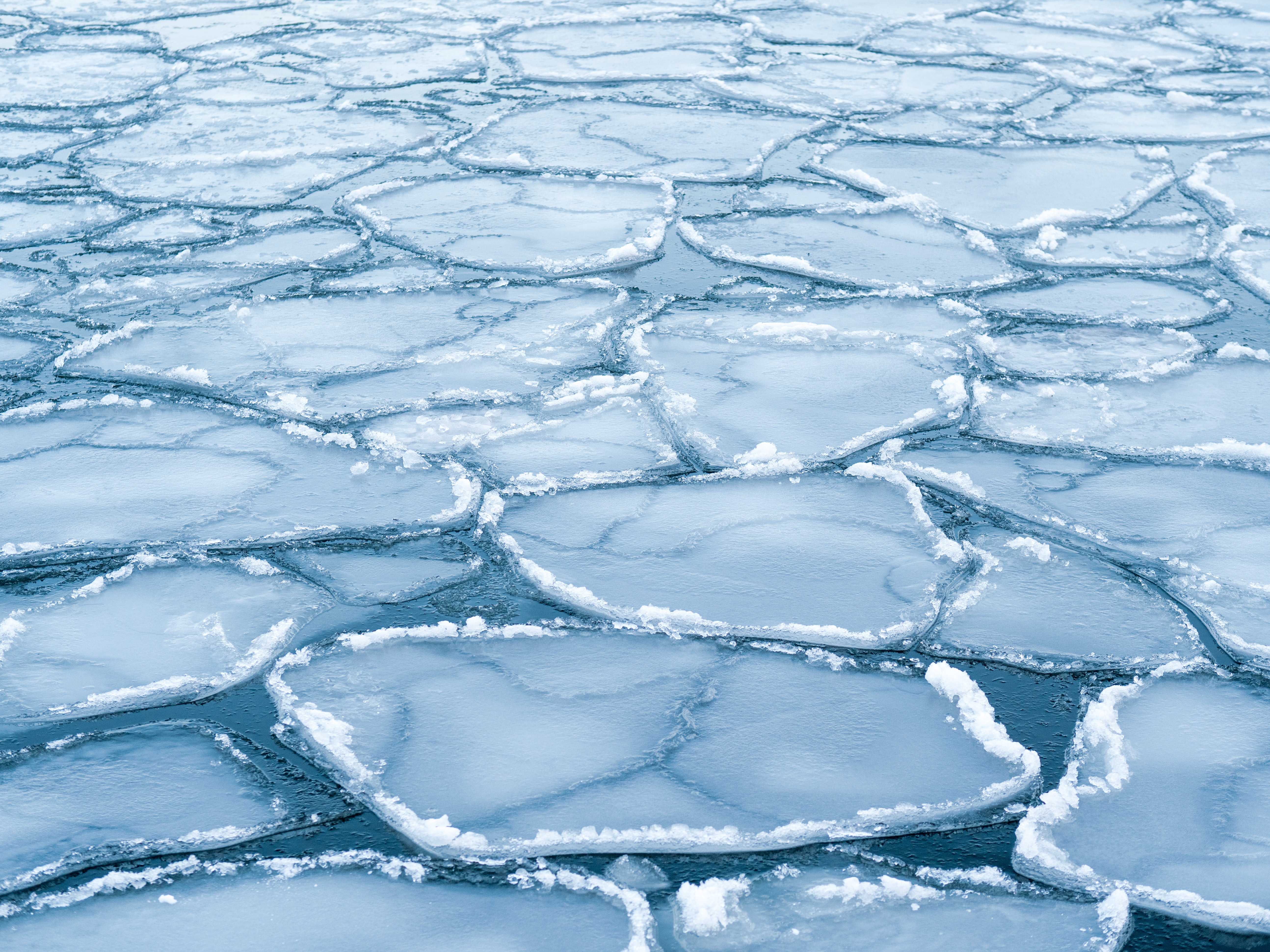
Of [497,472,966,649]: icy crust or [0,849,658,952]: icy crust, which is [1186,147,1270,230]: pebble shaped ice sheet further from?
[0,849,658,952]: icy crust

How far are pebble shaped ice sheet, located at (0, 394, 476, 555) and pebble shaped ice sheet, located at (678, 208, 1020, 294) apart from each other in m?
1.31

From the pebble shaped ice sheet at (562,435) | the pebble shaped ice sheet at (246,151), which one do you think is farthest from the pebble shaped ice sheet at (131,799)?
the pebble shaped ice sheet at (246,151)

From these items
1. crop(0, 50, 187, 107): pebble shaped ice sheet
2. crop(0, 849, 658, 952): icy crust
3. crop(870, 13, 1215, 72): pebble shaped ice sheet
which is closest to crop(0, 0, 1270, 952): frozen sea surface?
crop(0, 849, 658, 952): icy crust

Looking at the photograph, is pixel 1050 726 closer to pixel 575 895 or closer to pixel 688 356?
pixel 575 895

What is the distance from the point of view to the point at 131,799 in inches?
61.6

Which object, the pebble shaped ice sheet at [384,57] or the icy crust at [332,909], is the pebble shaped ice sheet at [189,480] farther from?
the pebble shaped ice sheet at [384,57]

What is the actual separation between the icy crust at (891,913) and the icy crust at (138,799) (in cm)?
51

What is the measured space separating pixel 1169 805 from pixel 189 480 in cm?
178

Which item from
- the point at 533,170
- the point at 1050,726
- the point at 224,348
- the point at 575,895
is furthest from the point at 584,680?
the point at 533,170

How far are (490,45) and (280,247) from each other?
2.53 metres

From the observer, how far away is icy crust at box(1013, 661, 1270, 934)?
1411 millimetres

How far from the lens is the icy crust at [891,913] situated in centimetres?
135

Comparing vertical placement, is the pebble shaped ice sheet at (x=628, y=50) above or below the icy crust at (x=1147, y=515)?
above

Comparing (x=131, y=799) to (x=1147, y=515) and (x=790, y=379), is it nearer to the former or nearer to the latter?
(x=790, y=379)
